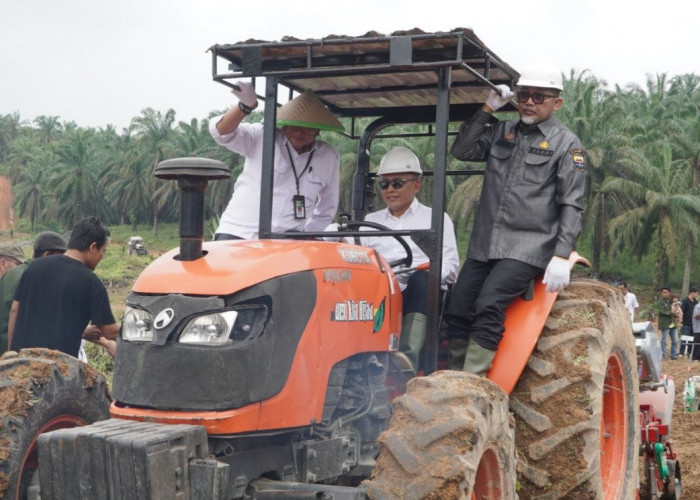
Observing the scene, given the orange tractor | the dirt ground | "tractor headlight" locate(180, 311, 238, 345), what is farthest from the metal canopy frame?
the dirt ground

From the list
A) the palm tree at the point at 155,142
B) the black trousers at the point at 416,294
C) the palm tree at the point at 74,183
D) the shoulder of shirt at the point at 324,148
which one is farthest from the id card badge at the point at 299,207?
the palm tree at the point at 74,183

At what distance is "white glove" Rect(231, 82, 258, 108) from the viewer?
5262 millimetres

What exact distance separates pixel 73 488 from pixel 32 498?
665 millimetres

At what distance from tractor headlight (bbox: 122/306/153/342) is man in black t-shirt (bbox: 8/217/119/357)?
183 cm

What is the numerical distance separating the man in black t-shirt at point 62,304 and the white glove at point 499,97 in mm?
2674

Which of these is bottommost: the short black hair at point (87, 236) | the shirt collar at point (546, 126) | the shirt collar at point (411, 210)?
the short black hair at point (87, 236)

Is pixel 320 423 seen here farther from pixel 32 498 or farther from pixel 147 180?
pixel 147 180

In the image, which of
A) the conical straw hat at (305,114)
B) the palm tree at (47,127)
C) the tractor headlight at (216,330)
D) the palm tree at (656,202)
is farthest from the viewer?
the palm tree at (47,127)

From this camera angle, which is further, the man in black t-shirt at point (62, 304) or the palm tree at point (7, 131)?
the palm tree at point (7, 131)

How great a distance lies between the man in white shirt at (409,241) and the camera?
521 centimetres

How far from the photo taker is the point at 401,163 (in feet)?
21.1

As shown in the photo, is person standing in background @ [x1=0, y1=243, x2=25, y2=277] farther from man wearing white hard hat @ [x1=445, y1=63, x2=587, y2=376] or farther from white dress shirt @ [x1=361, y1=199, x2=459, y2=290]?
man wearing white hard hat @ [x1=445, y1=63, x2=587, y2=376]

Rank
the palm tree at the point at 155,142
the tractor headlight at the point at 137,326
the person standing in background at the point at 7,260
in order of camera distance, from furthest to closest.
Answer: the palm tree at the point at 155,142 < the person standing in background at the point at 7,260 < the tractor headlight at the point at 137,326

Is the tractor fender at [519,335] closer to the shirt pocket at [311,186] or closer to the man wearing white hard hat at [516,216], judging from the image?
the man wearing white hard hat at [516,216]
